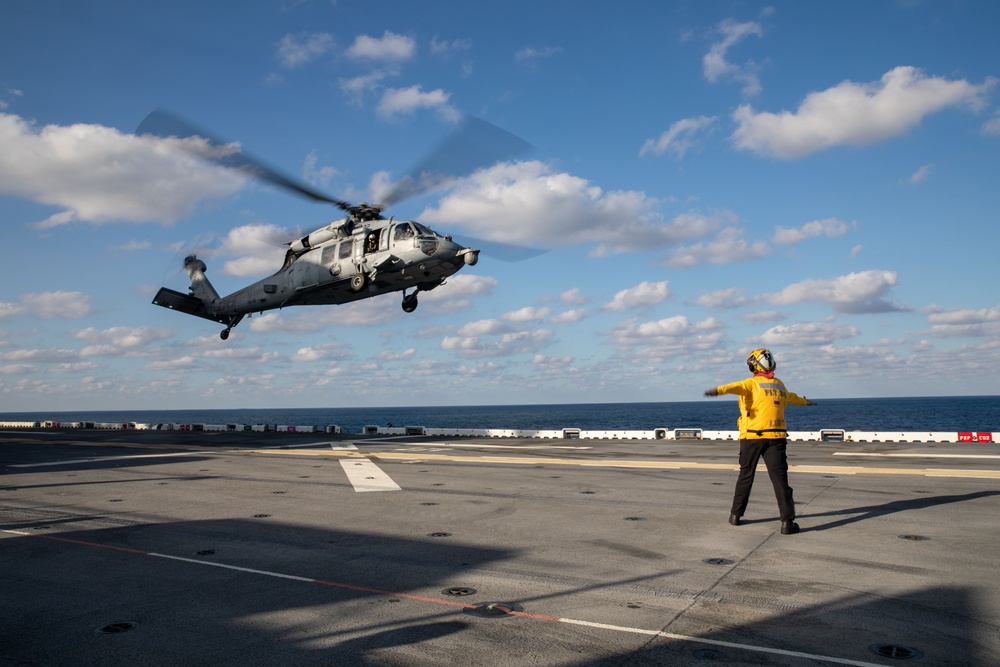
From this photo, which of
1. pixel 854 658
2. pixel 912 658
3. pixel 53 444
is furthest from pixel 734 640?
pixel 53 444

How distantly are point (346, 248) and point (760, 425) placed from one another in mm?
18485

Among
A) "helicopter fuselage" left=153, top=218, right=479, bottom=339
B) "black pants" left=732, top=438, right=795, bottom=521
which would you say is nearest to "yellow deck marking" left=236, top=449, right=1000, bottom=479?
"helicopter fuselage" left=153, top=218, right=479, bottom=339

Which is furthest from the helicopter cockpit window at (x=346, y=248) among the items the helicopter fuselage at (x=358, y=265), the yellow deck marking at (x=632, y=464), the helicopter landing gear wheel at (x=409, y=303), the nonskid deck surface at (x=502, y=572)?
the nonskid deck surface at (x=502, y=572)

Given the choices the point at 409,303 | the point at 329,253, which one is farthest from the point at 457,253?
the point at 329,253

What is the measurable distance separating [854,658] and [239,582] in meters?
5.49

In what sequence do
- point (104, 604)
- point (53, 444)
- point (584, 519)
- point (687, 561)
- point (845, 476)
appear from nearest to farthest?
point (104, 604) < point (687, 561) < point (584, 519) < point (845, 476) < point (53, 444)

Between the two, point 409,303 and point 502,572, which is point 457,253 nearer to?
point 409,303

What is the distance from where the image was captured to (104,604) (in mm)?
6320

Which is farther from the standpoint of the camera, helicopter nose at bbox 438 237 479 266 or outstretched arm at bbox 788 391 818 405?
helicopter nose at bbox 438 237 479 266

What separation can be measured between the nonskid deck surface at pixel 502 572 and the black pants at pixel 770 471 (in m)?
0.37

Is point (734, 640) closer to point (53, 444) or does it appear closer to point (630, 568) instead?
point (630, 568)

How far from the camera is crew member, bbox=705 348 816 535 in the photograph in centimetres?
894

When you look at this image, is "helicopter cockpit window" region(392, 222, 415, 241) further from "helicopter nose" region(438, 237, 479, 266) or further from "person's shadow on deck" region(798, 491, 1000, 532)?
"person's shadow on deck" region(798, 491, 1000, 532)

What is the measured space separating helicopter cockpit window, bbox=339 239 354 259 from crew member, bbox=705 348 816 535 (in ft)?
58.1
